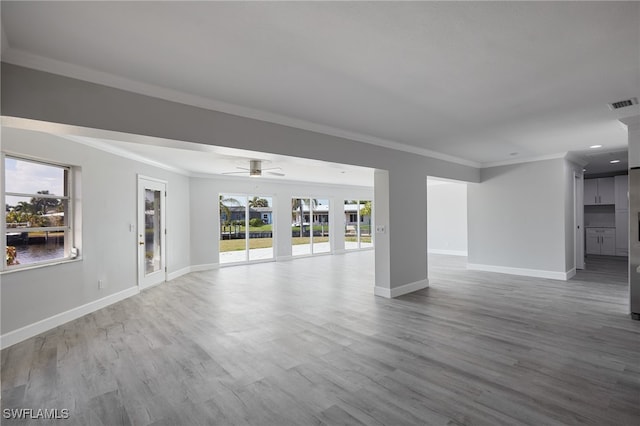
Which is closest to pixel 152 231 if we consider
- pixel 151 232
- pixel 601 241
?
pixel 151 232

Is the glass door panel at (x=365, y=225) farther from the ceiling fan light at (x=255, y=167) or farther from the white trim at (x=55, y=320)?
the white trim at (x=55, y=320)

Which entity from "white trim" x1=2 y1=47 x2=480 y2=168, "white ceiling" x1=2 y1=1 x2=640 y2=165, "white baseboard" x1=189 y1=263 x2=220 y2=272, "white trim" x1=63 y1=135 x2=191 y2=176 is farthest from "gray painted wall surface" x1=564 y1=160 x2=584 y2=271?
"white trim" x1=63 y1=135 x2=191 y2=176

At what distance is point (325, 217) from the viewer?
1138 cm

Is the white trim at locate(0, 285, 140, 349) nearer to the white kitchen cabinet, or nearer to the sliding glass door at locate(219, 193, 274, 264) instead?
the sliding glass door at locate(219, 193, 274, 264)

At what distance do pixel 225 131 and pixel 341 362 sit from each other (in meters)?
2.63

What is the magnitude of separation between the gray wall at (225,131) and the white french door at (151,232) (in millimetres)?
3552

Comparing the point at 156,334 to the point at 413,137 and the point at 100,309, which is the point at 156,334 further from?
the point at 413,137

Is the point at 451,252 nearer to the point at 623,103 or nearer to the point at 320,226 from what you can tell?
the point at 320,226

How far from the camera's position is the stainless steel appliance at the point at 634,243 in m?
4.02

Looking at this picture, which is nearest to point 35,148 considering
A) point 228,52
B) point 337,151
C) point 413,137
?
point 228,52

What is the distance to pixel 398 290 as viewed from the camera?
534 cm

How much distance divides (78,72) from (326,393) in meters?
3.25

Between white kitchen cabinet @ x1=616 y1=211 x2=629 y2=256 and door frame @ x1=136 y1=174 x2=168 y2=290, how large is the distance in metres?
12.7

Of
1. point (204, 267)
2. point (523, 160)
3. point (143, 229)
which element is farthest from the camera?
point (204, 267)
